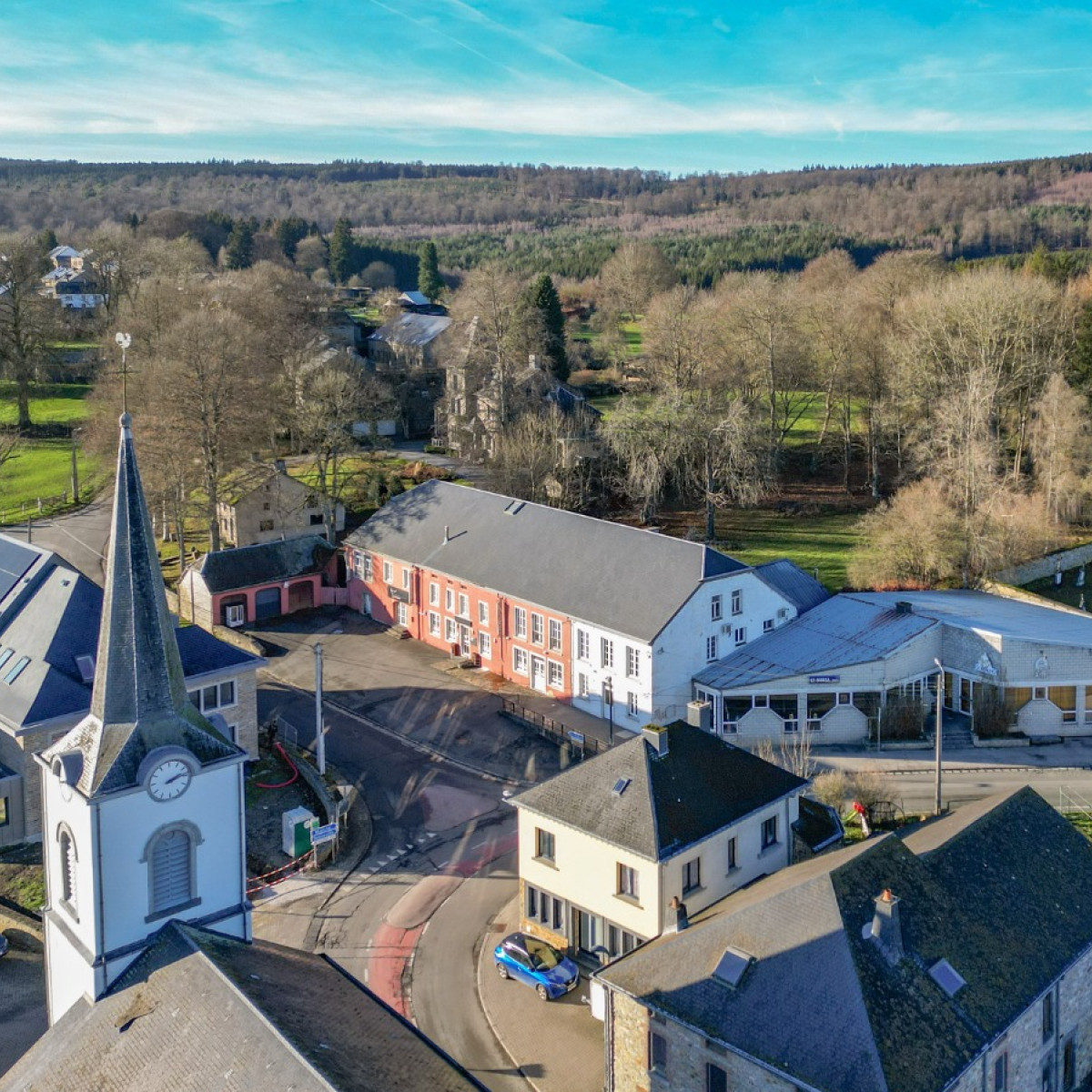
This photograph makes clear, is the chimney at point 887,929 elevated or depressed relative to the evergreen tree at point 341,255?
depressed

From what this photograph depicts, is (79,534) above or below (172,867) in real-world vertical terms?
below

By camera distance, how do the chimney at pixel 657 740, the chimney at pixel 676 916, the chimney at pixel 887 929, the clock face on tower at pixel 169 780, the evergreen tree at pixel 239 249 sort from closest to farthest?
1. the clock face on tower at pixel 169 780
2. the chimney at pixel 887 929
3. the chimney at pixel 676 916
4. the chimney at pixel 657 740
5. the evergreen tree at pixel 239 249

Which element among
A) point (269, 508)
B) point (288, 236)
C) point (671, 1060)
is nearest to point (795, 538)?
point (269, 508)

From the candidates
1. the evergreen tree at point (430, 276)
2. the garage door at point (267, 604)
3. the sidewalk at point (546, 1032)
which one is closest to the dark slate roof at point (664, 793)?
the sidewalk at point (546, 1032)

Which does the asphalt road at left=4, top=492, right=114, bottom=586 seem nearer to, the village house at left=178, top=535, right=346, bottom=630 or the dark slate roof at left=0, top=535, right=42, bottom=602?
the village house at left=178, top=535, right=346, bottom=630

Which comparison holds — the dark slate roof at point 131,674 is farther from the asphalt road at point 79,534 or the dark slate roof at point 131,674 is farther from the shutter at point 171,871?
the asphalt road at point 79,534

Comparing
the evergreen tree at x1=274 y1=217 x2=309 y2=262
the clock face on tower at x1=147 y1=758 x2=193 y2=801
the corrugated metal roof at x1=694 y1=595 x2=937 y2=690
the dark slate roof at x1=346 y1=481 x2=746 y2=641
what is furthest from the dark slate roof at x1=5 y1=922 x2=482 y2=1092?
the evergreen tree at x1=274 y1=217 x2=309 y2=262

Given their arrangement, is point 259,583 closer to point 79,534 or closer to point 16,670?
point 79,534
